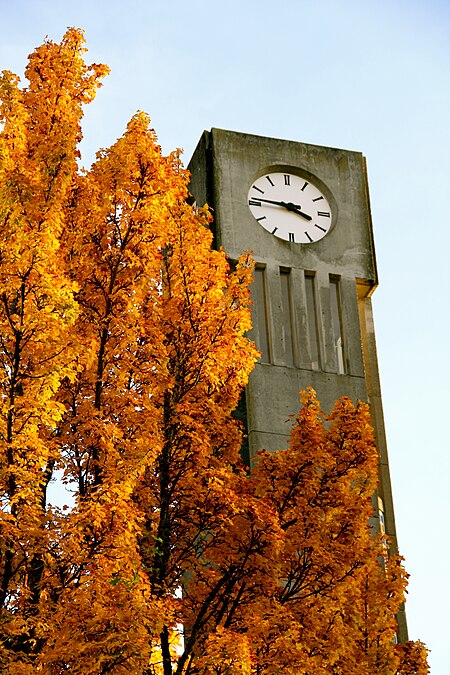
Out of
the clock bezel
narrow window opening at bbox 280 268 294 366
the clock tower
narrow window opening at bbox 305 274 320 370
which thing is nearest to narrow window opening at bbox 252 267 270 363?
the clock tower

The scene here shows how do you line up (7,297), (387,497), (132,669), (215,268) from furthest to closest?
(387,497) → (215,268) → (7,297) → (132,669)

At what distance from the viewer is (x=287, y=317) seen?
2462cm

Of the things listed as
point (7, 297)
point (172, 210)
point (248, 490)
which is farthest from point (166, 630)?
point (172, 210)

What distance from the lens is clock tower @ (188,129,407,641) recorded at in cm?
2377

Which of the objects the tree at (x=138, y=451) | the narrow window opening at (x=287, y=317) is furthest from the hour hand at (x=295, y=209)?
the tree at (x=138, y=451)

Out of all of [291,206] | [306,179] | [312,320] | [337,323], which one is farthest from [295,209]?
[337,323]

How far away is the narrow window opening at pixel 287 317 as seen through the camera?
24.2 m

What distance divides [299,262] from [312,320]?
119cm

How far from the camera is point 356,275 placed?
1003 inches

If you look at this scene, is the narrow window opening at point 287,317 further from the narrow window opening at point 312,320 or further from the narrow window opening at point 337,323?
the narrow window opening at point 337,323

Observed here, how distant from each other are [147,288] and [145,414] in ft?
5.15

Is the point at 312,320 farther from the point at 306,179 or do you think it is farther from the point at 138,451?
the point at 138,451

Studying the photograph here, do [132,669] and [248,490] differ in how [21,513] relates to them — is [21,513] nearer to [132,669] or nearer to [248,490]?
[132,669]

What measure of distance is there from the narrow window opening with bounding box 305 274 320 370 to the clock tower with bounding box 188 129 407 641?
0.07 ft
